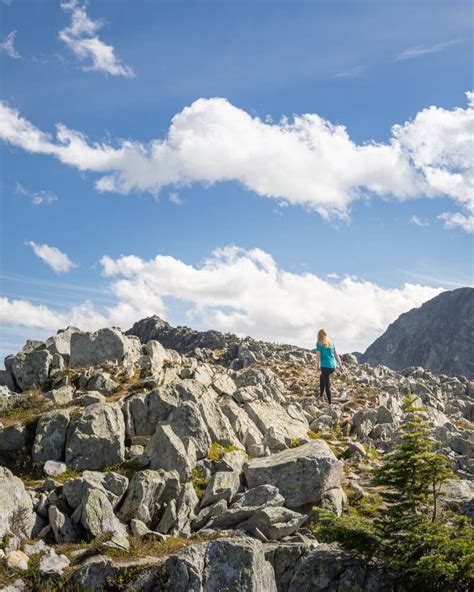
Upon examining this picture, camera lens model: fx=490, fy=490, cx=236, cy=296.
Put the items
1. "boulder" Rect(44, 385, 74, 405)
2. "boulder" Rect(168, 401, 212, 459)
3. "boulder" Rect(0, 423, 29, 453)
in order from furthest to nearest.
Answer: "boulder" Rect(44, 385, 74, 405)
"boulder" Rect(168, 401, 212, 459)
"boulder" Rect(0, 423, 29, 453)

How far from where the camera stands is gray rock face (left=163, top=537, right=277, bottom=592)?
12.1m

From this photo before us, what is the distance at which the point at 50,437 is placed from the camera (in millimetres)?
20672

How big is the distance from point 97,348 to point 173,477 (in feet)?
57.0

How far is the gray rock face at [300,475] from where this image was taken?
17531mm

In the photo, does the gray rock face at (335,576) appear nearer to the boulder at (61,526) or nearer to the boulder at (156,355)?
the boulder at (61,526)

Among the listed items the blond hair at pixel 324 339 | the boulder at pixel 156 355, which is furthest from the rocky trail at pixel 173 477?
the blond hair at pixel 324 339

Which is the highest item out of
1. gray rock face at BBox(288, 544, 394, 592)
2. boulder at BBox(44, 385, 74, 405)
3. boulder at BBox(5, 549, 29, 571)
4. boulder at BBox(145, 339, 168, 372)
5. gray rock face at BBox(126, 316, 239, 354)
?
gray rock face at BBox(126, 316, 239, 354)

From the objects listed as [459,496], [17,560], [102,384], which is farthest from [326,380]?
[17,560]

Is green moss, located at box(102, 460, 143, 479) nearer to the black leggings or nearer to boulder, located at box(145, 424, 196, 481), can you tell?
boulder, located at box(145, 424, 196, 481)

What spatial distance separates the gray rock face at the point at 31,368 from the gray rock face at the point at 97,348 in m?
2.12

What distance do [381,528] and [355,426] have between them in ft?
51.6

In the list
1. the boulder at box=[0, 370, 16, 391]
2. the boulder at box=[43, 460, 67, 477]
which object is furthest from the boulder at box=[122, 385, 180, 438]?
the boulder at box=[0, 370, 16, 391]

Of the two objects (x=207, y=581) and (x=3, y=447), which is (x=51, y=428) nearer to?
(x=3, y=447)

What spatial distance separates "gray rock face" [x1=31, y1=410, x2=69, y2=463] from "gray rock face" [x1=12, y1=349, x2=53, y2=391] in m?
9.17
